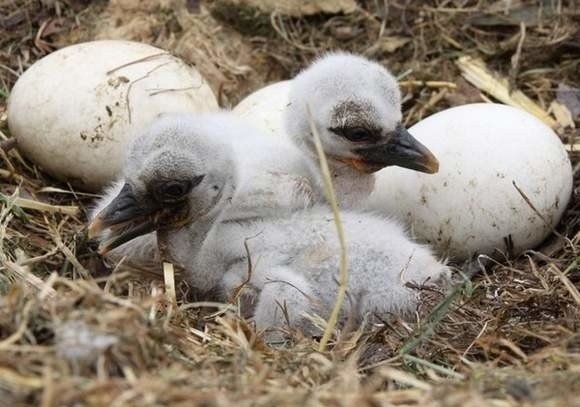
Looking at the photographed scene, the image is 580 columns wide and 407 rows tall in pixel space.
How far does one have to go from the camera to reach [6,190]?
3754 millimetres

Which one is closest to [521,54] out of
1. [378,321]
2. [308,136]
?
[308,136]

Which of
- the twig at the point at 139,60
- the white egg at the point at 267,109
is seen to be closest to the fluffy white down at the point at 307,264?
the white egg at the point at 267,109

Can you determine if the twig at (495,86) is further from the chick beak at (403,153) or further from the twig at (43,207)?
the twig at (43,207)

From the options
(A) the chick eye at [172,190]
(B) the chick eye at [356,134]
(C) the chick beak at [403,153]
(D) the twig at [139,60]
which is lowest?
(A) the chick eye at [172,190]

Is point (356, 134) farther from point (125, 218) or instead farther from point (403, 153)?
point (125, 218)

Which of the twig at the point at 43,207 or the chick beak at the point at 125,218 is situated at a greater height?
the chick beak at the point at 125,218

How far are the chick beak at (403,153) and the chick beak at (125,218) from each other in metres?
0.69

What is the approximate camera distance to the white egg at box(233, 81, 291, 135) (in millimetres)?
3738

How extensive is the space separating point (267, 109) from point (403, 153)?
711mm

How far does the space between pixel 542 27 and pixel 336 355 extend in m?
2.60

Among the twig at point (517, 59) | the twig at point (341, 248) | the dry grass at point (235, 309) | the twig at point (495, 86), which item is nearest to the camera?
the dry grass at point (235, 309)

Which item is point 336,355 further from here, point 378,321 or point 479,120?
point 479,120

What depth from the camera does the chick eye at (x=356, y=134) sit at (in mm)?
3201

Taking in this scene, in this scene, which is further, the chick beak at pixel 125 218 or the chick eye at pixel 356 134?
the chick eye at pixel 356 134
